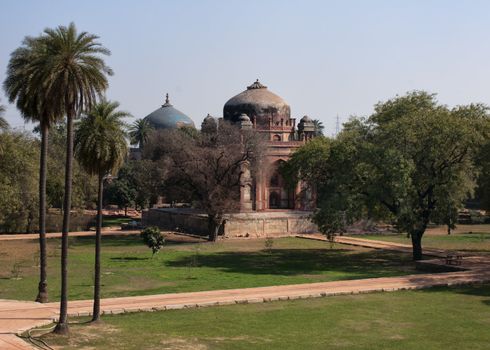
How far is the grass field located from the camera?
4553 cm

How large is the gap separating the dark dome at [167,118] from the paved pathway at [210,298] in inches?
2442

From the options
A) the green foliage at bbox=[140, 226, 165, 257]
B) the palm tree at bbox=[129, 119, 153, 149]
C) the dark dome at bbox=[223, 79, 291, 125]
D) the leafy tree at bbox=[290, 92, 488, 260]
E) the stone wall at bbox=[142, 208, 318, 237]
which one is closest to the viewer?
the leafy tree at bbox=[290, 92, 488, 260]

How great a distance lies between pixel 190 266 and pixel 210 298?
35.9ft

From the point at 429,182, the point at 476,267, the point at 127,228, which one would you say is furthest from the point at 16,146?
the point at 476,267

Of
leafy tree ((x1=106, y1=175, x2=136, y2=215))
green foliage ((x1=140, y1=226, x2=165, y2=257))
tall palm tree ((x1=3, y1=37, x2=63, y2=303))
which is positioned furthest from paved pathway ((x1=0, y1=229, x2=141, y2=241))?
tall palm tree ((x1=3, y1=37, x2=63, y2=303))

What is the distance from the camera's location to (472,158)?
38.8 meters

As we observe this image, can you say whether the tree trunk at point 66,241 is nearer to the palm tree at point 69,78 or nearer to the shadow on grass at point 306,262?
the palm tree at point 69,78

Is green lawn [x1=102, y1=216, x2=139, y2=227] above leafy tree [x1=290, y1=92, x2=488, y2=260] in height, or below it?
below

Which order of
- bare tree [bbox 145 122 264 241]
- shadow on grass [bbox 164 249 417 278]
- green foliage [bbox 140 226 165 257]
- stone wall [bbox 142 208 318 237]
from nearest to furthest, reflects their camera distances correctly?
shadow on grass [bbox 164 249 417 278], green foliage [bbox 140 226 165 257], bare tree [bbox 145 122 264 241], stone wall [bbox 142 208 318 237]

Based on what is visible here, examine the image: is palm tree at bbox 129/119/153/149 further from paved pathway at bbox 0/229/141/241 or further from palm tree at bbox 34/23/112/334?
palm tree at bbox 34/23/112/334

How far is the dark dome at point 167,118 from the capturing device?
298 feet

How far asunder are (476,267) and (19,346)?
2516 cm

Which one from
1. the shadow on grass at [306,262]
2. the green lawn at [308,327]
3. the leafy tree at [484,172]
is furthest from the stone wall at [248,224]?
the green lawn at [308,327]

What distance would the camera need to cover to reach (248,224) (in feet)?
181
